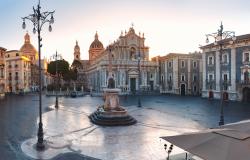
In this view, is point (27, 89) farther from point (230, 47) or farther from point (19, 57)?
point (230, 47)

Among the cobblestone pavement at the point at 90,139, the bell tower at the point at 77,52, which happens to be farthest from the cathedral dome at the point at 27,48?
the cobblestone pavement at the point at 90,139

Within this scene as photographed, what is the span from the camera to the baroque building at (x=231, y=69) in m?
40.5

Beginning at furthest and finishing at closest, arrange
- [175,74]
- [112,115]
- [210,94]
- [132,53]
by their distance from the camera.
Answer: [132,53] < [175,74] < [210,94] < [112,115]

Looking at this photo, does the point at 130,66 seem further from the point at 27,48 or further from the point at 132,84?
the point at 27,48

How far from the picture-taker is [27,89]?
8406 centimetres

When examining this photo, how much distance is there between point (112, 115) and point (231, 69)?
95.4 feet

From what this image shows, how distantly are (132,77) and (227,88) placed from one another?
29925 millimetres

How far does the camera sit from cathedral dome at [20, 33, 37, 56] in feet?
349

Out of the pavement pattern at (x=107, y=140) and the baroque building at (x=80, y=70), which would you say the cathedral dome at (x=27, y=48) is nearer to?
the baroque building at (x=80, y=70)

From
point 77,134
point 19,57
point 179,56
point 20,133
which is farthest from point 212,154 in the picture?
point 19,57

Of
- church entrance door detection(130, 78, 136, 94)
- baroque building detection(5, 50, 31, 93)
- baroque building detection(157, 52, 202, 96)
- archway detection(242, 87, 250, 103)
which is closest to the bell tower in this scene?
baroque building detection(5, 50, 31, 93)

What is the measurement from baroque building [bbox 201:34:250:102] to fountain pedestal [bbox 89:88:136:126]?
69.6ft

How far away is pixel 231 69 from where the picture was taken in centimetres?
4288

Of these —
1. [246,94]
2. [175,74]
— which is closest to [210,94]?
[246,94]
